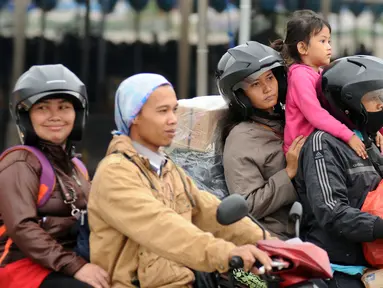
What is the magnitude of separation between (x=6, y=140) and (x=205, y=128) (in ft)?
18.9

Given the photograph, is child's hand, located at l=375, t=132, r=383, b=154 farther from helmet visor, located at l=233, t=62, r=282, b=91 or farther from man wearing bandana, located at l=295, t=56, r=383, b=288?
helmet visor, located at l=233, t=62, r=282, b=91

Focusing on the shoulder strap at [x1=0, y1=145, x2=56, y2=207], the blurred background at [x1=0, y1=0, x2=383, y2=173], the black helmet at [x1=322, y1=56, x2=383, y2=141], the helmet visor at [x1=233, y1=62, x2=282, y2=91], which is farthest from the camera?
the blurred background at [x1=0, y1=0, x2=383, y2=173]

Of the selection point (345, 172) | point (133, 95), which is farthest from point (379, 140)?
point (133, 95)

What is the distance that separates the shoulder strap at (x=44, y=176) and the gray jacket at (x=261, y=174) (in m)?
0.92

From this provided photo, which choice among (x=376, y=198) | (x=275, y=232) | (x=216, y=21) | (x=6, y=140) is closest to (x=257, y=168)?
(x=275, y=232)

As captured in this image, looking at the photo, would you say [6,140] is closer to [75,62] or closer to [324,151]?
[75,62]

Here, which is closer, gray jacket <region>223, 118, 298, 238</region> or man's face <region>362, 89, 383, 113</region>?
man's face <region>362, 89, 383, 113</region>

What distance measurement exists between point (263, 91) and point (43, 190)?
4.11ft

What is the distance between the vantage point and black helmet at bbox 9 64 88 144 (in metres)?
3.82

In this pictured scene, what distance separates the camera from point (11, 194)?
3.61m

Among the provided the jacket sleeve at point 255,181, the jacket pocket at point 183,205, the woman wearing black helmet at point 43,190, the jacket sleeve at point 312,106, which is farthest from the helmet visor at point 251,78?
the jacket pocket at point 183,205

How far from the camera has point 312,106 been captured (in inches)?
162

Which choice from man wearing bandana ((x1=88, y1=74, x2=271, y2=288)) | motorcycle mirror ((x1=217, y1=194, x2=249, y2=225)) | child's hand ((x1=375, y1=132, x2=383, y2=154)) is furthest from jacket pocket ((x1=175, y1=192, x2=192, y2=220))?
child's hand ((x1=375, y1=132, x2=383, y2=154))

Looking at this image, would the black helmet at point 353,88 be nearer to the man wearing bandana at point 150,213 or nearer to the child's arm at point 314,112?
the child's arm at point 314,112
